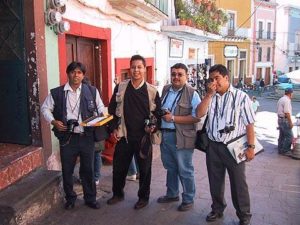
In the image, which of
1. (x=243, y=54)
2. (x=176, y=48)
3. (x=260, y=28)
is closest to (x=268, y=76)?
(x=260, y=28)

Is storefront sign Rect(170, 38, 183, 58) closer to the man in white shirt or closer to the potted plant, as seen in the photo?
the potted plant

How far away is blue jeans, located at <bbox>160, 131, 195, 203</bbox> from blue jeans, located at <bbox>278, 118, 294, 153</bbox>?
527 cm

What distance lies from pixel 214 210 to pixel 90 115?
1660 millimetres

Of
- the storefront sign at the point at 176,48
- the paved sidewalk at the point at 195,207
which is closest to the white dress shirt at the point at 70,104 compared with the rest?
the paved sidewalk at the point at 195,207

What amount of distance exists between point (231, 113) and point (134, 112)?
104 cm

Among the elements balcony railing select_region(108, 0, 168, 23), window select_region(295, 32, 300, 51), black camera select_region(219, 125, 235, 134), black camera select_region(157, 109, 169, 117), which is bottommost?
black camera select_region(219, 125, 235, 134)

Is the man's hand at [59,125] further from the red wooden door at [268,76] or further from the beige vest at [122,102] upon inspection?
the red wooden door at [268,76]

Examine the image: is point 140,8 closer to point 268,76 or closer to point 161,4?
point 161,4

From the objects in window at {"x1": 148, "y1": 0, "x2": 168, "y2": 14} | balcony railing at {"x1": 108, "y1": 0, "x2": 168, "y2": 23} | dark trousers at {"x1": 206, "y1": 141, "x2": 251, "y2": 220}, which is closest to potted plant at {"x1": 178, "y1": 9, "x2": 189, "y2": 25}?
window at {"x1": 148, "y1": 0, "x2": 168, "y2": 14}

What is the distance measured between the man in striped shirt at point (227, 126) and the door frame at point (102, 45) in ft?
7.23

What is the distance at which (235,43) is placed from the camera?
29.6 metres

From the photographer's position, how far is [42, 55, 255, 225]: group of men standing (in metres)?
3.70

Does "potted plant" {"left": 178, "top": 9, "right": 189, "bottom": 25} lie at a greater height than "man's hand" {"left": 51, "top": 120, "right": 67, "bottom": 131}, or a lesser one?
greater

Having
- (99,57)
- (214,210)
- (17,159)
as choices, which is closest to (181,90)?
(214,210)
